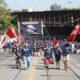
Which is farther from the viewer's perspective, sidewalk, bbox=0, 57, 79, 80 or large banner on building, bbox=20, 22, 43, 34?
large banner on building, bbox=20, 22, 43, 34

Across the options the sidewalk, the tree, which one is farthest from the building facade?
the sidewalk

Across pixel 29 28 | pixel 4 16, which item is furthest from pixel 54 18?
pixel 29 28

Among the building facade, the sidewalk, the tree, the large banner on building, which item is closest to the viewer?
the sidewalk

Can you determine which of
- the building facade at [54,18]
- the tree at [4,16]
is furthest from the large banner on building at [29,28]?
the building facade at [54,18]

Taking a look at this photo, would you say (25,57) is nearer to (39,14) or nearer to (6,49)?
(6,49)

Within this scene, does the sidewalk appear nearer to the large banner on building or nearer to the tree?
the large banner on building

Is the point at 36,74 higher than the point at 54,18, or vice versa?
the point at 54,18

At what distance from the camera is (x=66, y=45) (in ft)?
89.4

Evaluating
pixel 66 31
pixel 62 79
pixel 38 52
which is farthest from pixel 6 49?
pixel 66 31

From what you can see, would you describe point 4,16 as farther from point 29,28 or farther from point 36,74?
point 36,74

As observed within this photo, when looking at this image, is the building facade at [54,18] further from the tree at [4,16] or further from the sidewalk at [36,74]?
the sidewalk at [36,74]

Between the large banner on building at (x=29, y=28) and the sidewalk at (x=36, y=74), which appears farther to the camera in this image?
the large banner on building at (x=29, y=28)

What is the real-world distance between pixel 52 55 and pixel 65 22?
74.5m

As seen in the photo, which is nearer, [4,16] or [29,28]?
[29,28]
